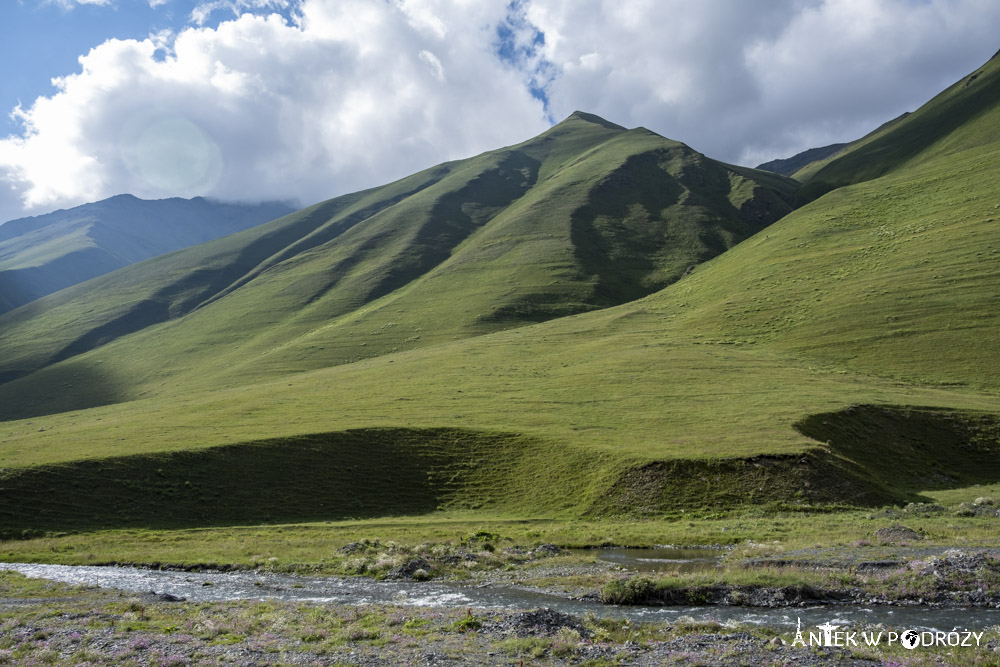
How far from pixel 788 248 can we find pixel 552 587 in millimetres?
132874

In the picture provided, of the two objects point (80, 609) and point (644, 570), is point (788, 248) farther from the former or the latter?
point (80, 609)

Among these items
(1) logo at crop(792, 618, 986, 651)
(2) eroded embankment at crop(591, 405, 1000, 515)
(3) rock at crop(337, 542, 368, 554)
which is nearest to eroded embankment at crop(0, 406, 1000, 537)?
(2) eroded embankment at crop(591, 405, 1000, 515)

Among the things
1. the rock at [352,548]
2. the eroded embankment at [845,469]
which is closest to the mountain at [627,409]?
the eroded embankment at [845,469]

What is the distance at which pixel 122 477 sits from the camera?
53438mm

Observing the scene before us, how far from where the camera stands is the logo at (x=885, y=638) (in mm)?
20766

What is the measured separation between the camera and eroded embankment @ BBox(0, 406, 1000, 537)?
1925 inches

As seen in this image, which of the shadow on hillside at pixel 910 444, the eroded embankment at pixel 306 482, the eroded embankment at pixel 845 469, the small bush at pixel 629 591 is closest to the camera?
the small bush at pixel 629 591

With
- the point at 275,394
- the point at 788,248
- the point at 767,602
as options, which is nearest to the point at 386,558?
the point at 767,602

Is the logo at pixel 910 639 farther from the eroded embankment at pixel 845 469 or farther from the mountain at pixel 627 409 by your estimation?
the eroded embankment at pixel 845 469

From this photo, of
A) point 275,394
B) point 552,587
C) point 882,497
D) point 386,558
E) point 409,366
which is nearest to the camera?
point 552,587

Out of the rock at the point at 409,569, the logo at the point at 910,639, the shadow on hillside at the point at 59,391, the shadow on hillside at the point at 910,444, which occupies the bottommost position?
the shadow on hillside at the point at 910,444

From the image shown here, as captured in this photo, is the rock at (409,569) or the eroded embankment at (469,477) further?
the eroded embankment at (469,477)

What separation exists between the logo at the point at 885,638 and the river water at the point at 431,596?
1.02 m

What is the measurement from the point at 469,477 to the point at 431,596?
89.3ft
